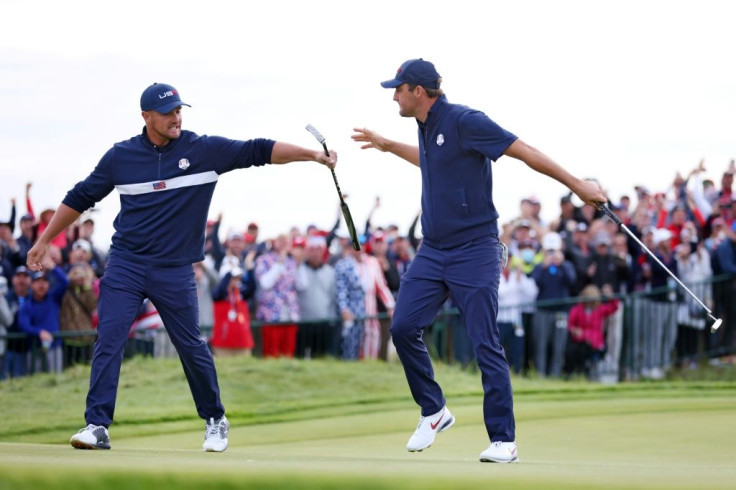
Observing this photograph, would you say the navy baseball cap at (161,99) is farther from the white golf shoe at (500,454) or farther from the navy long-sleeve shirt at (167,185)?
the white golf shoe at (500,454)

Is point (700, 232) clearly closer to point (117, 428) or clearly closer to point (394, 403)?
point (394, 403)

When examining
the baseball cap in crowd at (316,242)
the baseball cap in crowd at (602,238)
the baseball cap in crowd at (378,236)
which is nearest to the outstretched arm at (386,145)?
the baseball cap in crowd at (316,242)

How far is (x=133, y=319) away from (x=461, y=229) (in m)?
2.23

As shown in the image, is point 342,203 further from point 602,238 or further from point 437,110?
point 602,238

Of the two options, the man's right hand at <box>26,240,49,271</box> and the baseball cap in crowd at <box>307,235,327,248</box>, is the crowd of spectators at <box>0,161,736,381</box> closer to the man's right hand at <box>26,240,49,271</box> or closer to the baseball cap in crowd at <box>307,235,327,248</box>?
the baseball cap in crowd at <box>307,235,327,248</box>

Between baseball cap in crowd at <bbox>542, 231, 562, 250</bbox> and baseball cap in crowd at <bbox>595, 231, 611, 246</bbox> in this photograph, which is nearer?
baseball cap in crowd at <bbox>542, 231, 562, 250</bbox>

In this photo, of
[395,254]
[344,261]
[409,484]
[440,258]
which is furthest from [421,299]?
[395,254]

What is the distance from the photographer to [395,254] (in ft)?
61.5

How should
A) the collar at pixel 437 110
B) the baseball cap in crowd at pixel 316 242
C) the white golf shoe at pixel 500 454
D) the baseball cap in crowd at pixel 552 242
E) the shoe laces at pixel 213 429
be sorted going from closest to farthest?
the white golf shoe at pixel 500 454, the collar at pixel 437 110, the shoe laces at pixel 213 429, the baseball cap in crowd at pixel 316 242, the baseball cap in crowd at pixel 552 242

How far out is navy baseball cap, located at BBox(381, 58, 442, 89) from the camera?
8500 mm

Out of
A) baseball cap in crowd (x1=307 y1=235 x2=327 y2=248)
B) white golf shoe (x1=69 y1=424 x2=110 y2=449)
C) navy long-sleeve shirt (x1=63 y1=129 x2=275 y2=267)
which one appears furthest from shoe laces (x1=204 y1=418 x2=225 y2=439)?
baseball cap in crowd (x1=307 y1=235 x2=327 y2=248)

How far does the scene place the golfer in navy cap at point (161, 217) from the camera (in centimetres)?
882

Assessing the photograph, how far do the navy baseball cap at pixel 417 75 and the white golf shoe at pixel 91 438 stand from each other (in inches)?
110

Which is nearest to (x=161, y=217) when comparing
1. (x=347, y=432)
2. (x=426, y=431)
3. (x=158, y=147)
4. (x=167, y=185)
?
(x=167, y=185)
